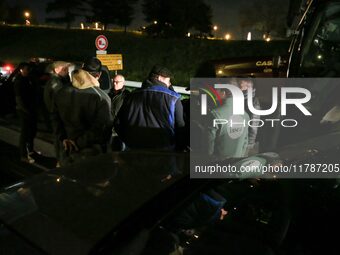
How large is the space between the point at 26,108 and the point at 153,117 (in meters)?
3.35

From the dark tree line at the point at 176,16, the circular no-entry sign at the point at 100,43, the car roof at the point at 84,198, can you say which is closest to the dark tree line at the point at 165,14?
the dark tree line at the point at 176,16

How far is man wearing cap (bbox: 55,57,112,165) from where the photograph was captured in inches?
159

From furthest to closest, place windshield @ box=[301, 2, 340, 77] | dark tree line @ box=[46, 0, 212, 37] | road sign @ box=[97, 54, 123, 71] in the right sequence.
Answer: dark tree line @ box=[46, 0, 212, 37] → road sign @ box=[97, 54, 123, 71] → windshield @ box=[301, 2, 340, 77]

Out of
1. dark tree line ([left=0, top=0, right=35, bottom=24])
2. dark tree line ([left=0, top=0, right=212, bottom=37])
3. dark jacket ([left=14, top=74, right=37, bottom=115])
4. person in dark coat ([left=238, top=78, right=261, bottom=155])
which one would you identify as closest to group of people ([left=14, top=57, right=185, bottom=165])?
person in dark coat ([left=238, top=78, right=261, bottom=155])

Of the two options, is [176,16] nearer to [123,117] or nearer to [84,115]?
[84,115]

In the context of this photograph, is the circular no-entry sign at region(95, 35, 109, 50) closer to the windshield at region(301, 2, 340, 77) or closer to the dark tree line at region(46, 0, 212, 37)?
the windshield at region(301, 2, 340, 77)

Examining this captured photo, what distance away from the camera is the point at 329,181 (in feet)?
6.27

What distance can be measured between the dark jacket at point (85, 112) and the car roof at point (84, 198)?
155 centimetres

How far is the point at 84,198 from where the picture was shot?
6.42 ft

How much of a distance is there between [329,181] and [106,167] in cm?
124

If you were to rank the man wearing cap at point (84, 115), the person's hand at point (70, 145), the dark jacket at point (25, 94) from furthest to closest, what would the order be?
the dark jacket at point (25, 94) < the person's hand at point (70, 145) < the man wearing cap at point (84, 115)

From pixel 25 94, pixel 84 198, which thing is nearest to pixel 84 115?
pixel 84 198

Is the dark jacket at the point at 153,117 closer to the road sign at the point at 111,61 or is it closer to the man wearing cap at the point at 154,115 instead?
the man wearing cap at the point at 154,115

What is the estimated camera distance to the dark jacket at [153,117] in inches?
148
